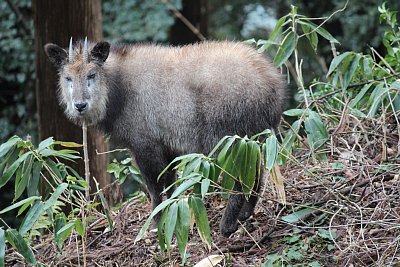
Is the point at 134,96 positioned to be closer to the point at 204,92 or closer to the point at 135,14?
the point at 204,92

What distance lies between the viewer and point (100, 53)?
6.11m

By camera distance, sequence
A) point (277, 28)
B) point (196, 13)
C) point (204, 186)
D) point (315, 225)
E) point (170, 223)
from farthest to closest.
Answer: point (196, 13)
point (277, 28)
point (315, 225)
point (204, 186)
point (170, 223)

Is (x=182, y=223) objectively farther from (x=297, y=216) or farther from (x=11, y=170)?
(x=11, y=170)

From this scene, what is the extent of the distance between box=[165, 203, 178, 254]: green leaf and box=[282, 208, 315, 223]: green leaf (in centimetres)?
126

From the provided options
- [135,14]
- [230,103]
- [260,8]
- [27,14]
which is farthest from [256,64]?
[260,8]

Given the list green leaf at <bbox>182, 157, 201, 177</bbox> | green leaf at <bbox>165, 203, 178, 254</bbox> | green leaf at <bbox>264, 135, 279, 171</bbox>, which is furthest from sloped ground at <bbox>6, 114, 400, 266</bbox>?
green leaf at <bbox>165, 203, 178, 254</bbox>

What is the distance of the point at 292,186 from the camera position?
224 inches

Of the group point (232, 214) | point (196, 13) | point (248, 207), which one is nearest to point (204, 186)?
point (232, 214)

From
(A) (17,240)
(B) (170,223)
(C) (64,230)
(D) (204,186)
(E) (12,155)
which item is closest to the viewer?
(B) (170,223)

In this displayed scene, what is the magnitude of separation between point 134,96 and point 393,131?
198cm

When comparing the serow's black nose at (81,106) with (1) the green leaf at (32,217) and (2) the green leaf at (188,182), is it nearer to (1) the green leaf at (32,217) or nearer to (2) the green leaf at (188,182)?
(1) the green leaf at (32,217)

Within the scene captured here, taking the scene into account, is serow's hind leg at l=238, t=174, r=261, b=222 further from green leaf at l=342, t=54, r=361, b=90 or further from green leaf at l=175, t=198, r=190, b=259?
green leaf at l=175, t=198, r=190, b=259

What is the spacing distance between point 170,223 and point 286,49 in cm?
227

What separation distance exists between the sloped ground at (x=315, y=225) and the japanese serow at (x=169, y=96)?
29 cm
